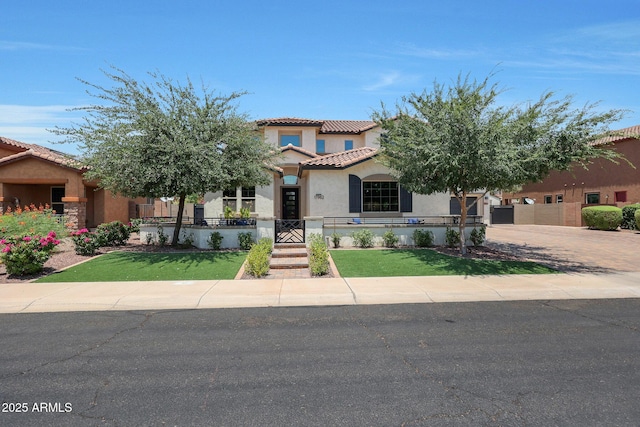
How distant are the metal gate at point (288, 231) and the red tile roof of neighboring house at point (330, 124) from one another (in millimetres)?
11046

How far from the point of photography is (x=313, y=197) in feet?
60.9

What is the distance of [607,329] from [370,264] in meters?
6.63

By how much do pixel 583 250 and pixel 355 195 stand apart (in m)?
9.97

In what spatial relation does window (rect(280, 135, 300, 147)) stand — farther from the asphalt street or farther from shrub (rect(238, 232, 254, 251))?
the asphalt street

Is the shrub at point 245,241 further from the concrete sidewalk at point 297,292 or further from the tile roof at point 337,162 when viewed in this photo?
the tile roof at point 337,162

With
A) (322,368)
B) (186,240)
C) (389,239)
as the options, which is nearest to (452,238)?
(389,239)

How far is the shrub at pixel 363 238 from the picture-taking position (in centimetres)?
1566

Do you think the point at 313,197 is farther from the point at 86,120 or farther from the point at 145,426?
the point at 145,426

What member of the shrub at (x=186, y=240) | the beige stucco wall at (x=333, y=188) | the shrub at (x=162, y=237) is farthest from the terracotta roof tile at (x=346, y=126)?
the shrub at (x=162, y=237)

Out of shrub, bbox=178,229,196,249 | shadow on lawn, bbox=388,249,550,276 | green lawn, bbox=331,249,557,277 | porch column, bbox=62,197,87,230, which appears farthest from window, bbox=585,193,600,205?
porch column, bbox=62,197,87,230

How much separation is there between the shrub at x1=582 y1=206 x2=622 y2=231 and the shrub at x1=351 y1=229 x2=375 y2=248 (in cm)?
1711

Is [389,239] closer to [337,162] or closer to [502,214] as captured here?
[337,162]

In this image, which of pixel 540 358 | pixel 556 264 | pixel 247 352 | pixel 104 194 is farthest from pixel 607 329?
pixel 104 194

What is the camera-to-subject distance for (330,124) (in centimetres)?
3200
